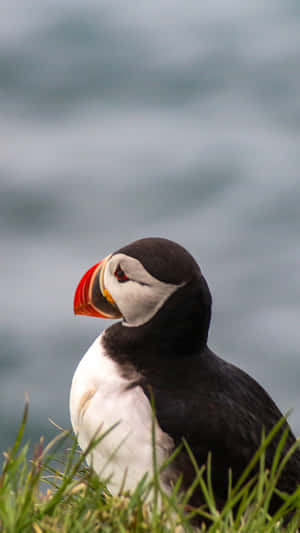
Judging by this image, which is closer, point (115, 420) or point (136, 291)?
point (115, 420)

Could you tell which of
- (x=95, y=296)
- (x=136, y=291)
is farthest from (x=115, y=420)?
(x=95, y=296)

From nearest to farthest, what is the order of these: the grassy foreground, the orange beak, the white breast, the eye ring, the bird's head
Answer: the grassy foreground → the white breast → the bird's head → the eye ring → the orange beak

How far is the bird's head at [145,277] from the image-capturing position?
3875 millimetres

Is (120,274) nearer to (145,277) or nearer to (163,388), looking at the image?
(145,277)

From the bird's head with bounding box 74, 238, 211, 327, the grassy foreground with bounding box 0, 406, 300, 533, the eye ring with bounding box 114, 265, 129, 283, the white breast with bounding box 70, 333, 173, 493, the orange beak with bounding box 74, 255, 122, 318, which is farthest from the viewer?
the orange beak with bounding box 74, 255, 122, 318

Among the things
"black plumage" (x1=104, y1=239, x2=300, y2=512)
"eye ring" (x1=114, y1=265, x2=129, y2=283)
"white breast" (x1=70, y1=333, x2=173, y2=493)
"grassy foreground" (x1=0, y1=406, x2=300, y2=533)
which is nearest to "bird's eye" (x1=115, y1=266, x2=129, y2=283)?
"eye ring" (x1=114, y1=265, x2=129, y2=283)

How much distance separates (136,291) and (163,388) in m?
0.55

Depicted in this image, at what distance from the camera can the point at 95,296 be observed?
14.1 feet

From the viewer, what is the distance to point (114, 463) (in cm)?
386

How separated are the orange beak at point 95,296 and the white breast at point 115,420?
23cm

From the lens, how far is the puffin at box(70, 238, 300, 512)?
381 cm

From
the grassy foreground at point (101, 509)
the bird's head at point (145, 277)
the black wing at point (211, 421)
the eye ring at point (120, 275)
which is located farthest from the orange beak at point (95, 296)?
the grassy foreground at point (101, 509)

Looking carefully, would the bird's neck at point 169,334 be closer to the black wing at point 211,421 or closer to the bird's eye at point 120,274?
the black wing at point 211,421

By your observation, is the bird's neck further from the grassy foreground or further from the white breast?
the grassy foreground
